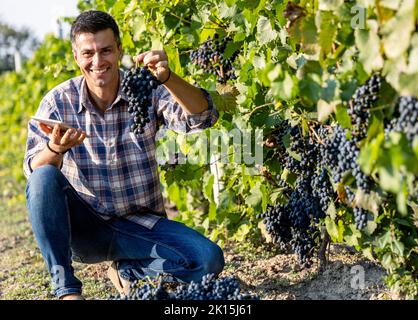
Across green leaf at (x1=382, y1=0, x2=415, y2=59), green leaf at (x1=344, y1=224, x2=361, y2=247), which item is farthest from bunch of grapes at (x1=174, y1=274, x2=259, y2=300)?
green leaf at (x1=382, y1=0, x2=415, y2=59)

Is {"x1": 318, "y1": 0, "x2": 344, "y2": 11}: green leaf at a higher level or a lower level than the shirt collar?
higher

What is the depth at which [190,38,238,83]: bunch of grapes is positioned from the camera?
11.4 ft

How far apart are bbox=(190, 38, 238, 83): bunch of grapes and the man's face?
1.87 ft

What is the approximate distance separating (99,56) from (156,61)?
0.39 metres

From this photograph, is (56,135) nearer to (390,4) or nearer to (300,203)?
(300,203)

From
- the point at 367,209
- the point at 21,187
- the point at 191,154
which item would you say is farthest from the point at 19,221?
the point at 367,209

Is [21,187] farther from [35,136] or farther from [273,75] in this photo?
[273,75]

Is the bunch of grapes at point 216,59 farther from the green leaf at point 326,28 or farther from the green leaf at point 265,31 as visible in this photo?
the green leaf at point 326,28

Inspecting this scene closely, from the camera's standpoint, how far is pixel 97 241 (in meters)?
3.10

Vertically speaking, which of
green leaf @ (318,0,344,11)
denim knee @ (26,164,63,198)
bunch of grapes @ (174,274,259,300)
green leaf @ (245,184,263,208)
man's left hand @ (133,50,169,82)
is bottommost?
bunch of grapes @ (174,274,259,300)

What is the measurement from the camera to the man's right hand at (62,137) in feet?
8.86

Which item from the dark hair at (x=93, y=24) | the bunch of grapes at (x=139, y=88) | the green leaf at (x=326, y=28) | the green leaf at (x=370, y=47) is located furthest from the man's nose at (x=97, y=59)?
the green leaf at (x=370, y=47)

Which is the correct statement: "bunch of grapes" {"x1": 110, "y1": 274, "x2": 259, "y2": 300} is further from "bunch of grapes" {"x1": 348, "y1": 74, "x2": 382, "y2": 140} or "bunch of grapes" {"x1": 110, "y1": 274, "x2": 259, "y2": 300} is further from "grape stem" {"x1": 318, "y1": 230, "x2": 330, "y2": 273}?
"grape stem" {"x1": 318, "y1": 230, "x2": 330, "y2": 273}

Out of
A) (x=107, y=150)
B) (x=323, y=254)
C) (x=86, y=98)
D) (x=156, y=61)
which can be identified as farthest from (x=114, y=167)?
(x=323, y=254)
